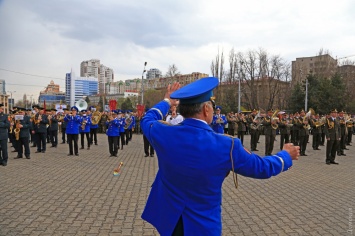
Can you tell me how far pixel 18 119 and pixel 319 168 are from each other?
1133 centimetres

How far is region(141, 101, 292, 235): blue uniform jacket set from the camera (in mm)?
2010

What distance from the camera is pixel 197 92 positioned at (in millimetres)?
1997

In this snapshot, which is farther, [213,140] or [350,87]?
[350,87]

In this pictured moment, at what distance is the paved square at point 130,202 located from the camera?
15.4 ft

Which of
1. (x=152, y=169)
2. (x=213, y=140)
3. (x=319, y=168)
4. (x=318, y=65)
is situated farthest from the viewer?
(x=318, y=65)

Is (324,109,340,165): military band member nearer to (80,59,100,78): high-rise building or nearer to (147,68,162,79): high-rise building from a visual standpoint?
(147,68,162,79): high-rise building

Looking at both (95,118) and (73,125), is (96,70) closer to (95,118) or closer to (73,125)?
(95,118)

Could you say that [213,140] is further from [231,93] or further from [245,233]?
[231,93]

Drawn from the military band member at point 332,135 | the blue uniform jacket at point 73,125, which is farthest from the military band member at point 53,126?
the military band member at point 332,135

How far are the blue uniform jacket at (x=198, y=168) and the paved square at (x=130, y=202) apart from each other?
2.60 meters

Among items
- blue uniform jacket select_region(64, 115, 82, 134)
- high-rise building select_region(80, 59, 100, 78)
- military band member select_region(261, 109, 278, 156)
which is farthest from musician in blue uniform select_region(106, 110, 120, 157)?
high-rise building select_region(80, 59, 100, 78)

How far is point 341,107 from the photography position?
3734cm

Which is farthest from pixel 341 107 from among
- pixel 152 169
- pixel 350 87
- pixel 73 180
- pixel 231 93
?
pixel 73 180

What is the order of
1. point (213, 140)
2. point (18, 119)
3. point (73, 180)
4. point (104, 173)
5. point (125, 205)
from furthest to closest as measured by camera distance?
point (18, 119)
point (104, 173)
point (73, 180)
point (125, 205)
point (213, 140)
